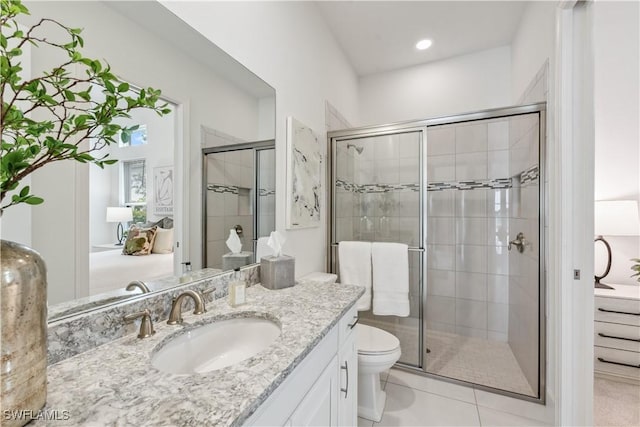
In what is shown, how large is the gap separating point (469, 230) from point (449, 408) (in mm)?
1574

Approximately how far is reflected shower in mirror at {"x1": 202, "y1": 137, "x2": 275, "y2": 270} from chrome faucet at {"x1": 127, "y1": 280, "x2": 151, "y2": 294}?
0.90 ft

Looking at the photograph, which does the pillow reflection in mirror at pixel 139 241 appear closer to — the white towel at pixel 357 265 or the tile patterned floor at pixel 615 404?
the white towel at pixel 357 265

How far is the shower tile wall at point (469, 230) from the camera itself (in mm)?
2584

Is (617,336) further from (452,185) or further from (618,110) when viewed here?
(452,185)

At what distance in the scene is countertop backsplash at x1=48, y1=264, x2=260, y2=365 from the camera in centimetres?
69

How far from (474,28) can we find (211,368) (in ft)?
10.2

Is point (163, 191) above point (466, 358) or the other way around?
above

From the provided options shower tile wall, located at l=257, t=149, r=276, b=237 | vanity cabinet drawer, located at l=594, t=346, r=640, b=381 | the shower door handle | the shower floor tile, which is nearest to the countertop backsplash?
shower tile wall, located at l=257, t=149, r=276, b=237

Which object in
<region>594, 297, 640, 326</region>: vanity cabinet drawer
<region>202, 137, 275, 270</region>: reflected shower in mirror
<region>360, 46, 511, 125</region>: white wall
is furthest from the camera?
<region>360, 46, 511, 125</region>: white wall

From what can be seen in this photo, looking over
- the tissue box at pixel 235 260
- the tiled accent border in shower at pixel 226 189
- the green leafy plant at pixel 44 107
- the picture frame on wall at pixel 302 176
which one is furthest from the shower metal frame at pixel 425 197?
the green leafy plant at pixel 44 107

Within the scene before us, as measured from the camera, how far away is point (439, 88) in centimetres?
295

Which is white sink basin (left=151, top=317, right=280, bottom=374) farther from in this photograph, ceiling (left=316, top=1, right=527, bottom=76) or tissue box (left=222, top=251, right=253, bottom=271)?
ceiling (left=316, top=1, right=527, bottom=76)

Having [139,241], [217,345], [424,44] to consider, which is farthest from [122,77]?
[424,44]

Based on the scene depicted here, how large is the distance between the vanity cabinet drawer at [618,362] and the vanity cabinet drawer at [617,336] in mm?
33
